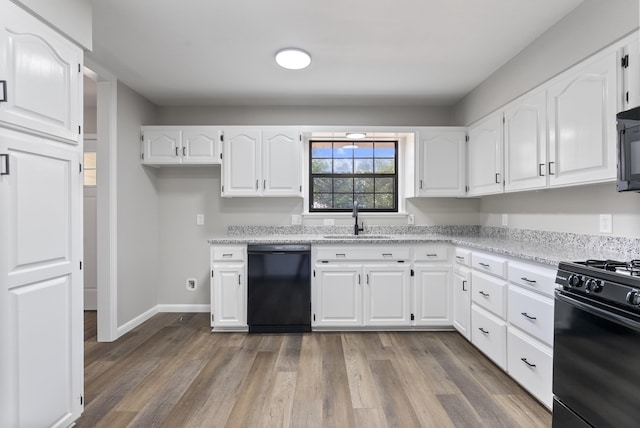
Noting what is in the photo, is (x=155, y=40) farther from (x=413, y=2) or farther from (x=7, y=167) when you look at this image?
(x=413, y=2)

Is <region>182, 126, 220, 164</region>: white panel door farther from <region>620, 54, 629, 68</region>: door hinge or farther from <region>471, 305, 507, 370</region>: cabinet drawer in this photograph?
<region>620, 54, 629, 68</region>: door hinge

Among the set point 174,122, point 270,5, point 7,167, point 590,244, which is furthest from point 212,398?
point 174,122

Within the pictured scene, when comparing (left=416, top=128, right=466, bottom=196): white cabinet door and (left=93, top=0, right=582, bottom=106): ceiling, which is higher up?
(left=93, top=0, right=582, bottom=106): ceiling

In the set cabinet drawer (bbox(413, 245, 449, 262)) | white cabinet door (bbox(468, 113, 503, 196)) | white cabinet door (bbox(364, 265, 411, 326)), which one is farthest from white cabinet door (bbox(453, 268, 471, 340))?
white cabinet door (bbox(468, 113, 503, 196))

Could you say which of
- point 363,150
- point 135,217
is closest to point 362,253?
point 363,150

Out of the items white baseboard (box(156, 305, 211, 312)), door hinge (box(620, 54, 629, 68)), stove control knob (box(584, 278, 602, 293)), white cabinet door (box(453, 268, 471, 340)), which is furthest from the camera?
white baseboard (box(156, 305, 211, 312))

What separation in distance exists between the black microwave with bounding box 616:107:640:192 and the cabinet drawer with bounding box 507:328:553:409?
3.24ft

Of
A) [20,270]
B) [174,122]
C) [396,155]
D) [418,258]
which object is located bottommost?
[418,258]

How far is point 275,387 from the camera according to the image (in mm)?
2199

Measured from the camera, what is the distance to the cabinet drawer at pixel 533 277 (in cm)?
184

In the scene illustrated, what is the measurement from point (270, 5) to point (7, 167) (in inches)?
64.4

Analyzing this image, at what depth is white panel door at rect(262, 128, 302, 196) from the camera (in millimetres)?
3500

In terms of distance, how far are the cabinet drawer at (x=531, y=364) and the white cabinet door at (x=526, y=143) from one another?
1.09 m

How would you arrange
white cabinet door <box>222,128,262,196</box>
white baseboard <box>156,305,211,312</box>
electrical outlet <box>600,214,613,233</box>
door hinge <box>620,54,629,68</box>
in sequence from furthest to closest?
1. white baseboard <box>156,305,211,312</box>
2. white cabinet door <box>222,128,262,196</box>
3. electrical outlet <box>600,214,613,233</box>
4. door hinge <box>620,54,629,68</box>
